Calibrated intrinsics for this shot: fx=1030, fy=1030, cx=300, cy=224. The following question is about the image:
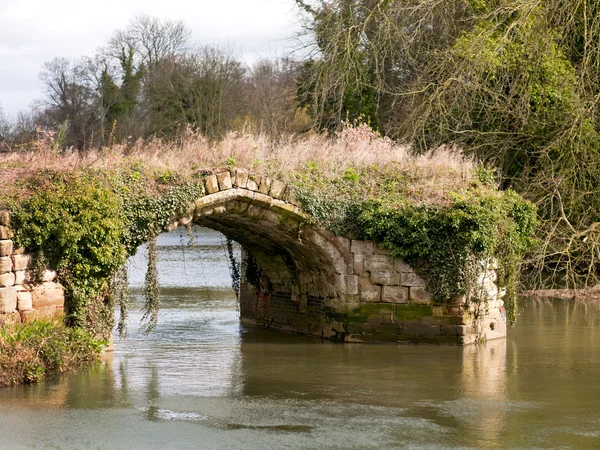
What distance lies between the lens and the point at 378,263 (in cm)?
1507

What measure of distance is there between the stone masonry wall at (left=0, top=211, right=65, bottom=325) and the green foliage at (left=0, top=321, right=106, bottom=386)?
221mm

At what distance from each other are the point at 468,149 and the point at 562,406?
A: 11.3 m

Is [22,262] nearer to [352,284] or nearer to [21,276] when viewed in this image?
[21,276]

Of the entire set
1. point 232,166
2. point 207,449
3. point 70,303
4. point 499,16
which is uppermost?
point 499,16

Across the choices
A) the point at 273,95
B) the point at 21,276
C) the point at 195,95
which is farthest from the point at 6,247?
the point at 273,95

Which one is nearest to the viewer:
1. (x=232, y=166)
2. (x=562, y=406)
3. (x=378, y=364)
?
(x=562, y=406)

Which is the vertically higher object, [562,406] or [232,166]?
[232,166]

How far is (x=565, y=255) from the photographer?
2150cm

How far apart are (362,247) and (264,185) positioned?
1.78 m

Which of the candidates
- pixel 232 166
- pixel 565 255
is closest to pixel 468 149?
pixel 565 255

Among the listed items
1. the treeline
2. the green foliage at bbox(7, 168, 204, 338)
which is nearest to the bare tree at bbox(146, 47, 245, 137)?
the treeline

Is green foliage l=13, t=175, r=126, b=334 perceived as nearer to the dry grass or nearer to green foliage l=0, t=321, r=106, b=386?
green foliage l=0, t=321, r=106, b=386

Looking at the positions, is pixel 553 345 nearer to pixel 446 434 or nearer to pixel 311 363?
pixel 311 363

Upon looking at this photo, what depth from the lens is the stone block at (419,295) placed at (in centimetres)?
1495
